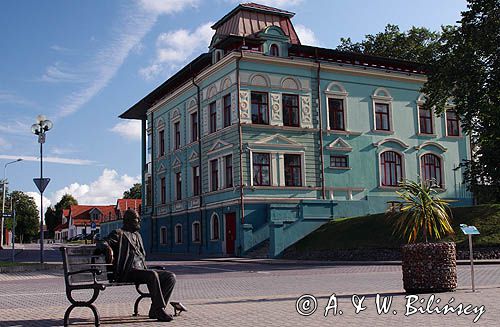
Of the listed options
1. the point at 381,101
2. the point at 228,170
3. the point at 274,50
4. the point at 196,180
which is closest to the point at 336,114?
the point at 381,101

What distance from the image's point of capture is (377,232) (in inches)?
1201

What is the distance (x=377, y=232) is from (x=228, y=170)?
11.2 m

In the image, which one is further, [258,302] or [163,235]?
[163,235]

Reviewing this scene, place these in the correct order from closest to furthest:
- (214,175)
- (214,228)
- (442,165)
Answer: (214,228) → (214,175) → (442,165)

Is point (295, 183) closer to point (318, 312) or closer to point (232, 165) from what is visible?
point (232, 165)

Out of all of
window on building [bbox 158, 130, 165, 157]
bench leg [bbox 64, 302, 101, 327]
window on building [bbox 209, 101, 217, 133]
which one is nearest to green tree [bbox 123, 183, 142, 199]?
window on building [bbox 158, 130, 165, 157]

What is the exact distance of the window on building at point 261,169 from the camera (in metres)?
37.1

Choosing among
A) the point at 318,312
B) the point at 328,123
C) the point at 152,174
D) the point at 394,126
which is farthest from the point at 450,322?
the point at 152,174

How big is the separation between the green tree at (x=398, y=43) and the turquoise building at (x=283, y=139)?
8381 mm

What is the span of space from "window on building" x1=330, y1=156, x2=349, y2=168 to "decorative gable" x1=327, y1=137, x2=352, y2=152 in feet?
1.67

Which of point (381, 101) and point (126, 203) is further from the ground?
point (381, 101)

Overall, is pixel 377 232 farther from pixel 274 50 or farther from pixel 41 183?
pixel 41 183

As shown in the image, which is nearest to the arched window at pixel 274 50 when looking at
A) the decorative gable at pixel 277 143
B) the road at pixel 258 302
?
the decorative gable at pixel 277 143

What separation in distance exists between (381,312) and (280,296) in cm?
337
